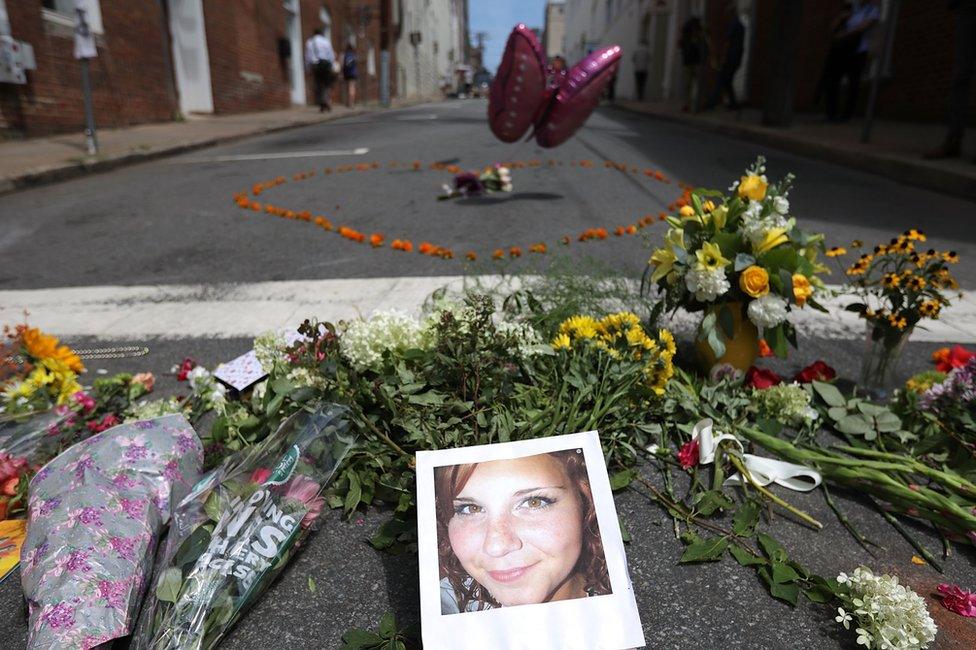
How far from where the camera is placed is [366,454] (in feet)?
6.01

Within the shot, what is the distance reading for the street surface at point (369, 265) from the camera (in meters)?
1.49

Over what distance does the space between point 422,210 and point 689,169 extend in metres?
3.91

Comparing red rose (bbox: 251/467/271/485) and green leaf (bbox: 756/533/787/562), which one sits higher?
red rose (bbox: 251/467/271/485)

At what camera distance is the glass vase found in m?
2.32

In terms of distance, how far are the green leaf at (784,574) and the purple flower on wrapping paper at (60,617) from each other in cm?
159

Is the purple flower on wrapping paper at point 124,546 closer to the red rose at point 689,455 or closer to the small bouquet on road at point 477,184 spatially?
the red rose at point 689,455

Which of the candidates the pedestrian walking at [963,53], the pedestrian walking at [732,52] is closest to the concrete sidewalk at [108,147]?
the pedestrian walking at [963,53]

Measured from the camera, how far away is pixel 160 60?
44.0ft

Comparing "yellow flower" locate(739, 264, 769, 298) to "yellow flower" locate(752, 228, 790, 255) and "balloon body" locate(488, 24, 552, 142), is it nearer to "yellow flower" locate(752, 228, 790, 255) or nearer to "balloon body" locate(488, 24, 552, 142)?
"yellow flower" locate(752, 228, 790, 255)

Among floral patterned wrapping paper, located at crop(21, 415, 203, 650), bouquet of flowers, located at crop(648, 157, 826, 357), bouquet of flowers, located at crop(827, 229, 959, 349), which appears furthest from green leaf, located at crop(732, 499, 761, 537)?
floral patterned wrapping paper, located at crop(21, 415, 203, 650)

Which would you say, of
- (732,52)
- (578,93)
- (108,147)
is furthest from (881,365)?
(732,52)

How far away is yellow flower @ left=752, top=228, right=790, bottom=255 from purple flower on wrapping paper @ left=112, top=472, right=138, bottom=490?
83.4 inches

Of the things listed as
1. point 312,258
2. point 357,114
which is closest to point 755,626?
point 312,258

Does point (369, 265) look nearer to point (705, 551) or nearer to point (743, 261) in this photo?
point (743, 261)
